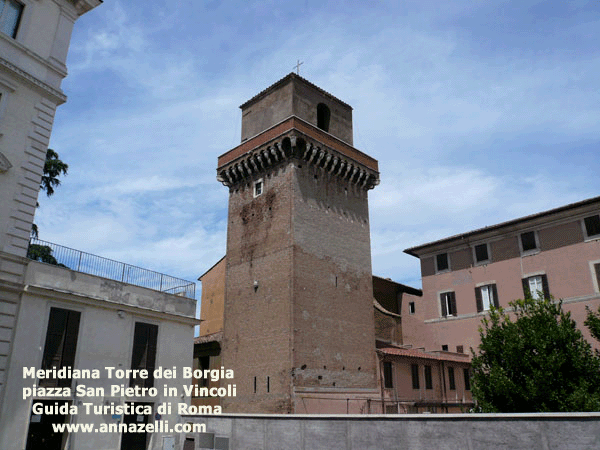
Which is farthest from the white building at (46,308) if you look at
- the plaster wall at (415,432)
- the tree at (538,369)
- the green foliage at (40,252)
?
the tree at (538,369)

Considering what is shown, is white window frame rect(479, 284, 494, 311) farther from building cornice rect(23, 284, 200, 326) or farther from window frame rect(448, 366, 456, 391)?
building cornice rect(23, 284, 200, 326)

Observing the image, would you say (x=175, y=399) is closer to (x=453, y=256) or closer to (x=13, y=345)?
(x=13, y=345)

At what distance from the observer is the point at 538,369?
738 inches

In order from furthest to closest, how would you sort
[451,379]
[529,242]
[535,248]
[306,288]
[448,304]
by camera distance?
[448,304] < [451,379] < [529,242] < [535,248] < [306,288]

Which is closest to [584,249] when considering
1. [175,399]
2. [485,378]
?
[485,378]

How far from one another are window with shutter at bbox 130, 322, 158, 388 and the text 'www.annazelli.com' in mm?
1323

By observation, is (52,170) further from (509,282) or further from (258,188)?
(509,282)

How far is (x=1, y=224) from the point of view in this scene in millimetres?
13094

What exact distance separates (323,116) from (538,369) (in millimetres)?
19570

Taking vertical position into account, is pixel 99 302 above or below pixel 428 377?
above

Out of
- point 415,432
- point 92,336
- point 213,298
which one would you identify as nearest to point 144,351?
point 92,336

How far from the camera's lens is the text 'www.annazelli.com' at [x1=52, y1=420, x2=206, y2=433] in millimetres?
14773

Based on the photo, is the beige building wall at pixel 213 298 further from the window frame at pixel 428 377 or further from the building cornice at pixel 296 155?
the window frame at pixel 428 377

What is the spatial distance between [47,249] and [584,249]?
91.6 ft
